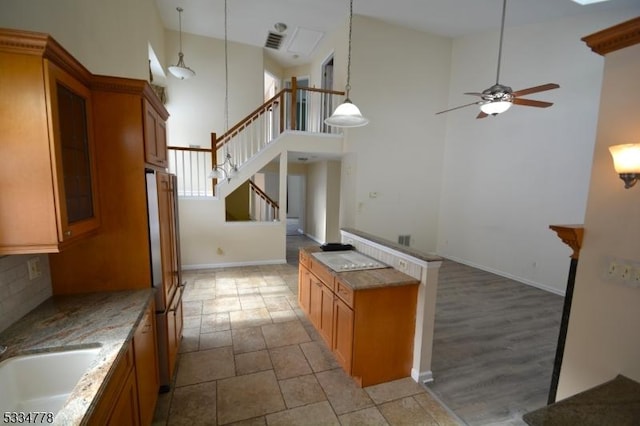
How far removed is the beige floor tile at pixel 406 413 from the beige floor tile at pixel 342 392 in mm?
139

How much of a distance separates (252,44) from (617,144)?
740 centimetres

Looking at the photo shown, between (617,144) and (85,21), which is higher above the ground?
(85,21)

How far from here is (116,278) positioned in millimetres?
2008

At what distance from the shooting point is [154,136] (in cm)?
219

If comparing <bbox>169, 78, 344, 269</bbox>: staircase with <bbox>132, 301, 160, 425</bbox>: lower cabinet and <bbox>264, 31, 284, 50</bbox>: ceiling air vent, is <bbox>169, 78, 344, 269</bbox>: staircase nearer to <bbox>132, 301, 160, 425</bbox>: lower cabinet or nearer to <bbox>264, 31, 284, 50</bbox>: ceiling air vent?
<bbox>264, 31, 284, 50</bbox>: ceiling air vent

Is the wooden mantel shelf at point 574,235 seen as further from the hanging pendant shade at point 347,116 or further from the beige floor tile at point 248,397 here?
the beige floor tile at point 248,397

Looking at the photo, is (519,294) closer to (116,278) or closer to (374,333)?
(374,333)

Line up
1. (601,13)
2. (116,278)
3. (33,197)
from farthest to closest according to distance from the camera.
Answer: (601,13), (116,278), (33,197)

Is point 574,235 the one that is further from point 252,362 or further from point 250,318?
point 250,318

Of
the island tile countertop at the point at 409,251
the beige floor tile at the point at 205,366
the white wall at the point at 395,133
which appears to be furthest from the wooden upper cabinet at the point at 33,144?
the white wall at the point at 395,133

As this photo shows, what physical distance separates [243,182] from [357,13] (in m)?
3.86

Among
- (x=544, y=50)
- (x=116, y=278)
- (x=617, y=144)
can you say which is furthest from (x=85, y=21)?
(x=544, y=50)

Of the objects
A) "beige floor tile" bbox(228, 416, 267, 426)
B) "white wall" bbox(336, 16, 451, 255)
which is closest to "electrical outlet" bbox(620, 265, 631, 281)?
"beige floor tile" bbox(228, 416, 267, 426)

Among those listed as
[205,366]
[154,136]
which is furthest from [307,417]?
[154,136]
